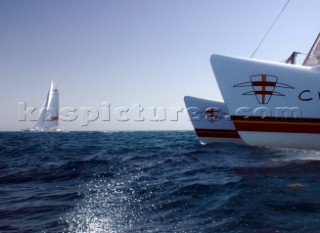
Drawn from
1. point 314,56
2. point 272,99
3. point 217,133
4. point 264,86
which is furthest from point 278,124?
point 217,133

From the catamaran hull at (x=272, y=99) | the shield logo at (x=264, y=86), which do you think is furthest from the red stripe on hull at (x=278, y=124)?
the shield logo at (x=264, y=86)

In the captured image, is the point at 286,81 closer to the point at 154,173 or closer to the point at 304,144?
the point at 304,144

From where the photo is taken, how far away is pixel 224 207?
3984mm

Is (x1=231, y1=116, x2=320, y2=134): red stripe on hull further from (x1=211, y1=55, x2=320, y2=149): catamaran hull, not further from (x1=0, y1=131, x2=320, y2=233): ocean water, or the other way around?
(x1=0, y1=131, x2=320, y2=233): ocean water

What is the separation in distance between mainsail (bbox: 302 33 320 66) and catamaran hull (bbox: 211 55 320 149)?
1.39 metres

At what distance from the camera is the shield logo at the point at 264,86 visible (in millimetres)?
7938

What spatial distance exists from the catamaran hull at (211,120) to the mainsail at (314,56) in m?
4.54

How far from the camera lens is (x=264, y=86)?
7.99 m

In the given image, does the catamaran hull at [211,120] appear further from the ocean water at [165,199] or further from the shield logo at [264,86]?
the ocean water at [165,199]

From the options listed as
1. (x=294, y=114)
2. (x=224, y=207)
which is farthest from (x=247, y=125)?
(x=224, y=207)

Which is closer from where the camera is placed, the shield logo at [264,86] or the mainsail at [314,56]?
the shield logo at [264,86]

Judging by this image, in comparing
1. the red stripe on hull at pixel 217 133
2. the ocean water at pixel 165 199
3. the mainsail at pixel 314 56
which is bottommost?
the ocean water at pixel 165 199

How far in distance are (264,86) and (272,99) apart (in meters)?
0.42

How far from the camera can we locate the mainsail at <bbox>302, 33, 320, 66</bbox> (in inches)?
361
